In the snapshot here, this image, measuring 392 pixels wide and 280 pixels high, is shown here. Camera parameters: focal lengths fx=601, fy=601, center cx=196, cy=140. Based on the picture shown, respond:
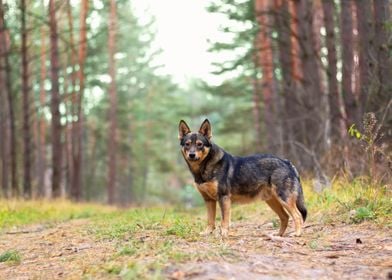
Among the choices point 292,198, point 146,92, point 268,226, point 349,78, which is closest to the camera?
point 292,198

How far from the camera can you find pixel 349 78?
15.3m

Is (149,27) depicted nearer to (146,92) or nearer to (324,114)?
(146,92)

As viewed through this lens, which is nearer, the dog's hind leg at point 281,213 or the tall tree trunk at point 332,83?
the dog's hind leg at point 281,213

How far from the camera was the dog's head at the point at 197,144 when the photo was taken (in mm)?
8359

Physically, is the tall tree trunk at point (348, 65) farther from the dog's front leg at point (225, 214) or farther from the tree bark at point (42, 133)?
the tree bark at point (42, 133)

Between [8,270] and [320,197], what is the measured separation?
6.35m

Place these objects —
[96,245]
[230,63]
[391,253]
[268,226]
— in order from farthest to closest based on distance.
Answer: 1. [230,63]
2. [268,226]
3. [96,245]
4. [391,253]

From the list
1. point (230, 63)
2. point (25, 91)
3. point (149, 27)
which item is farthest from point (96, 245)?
point (149, 27)

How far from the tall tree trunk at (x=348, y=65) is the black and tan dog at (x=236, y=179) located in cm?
667

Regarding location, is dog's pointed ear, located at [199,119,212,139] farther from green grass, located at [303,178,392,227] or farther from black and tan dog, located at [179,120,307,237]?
green grass, located at [303,178,392,227]

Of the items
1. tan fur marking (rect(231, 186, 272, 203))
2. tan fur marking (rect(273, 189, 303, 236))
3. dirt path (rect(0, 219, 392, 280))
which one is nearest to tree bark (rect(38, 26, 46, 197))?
dirt path (rect(0, 219, 392, 280))

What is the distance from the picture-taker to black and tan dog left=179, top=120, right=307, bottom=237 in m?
8.37

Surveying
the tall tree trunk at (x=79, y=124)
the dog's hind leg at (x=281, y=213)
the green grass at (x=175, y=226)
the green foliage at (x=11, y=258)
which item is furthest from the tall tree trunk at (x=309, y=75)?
the tall tree trunk at (x=79, y=124)

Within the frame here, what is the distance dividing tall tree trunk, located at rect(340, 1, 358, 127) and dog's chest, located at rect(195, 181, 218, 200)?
7180mm
